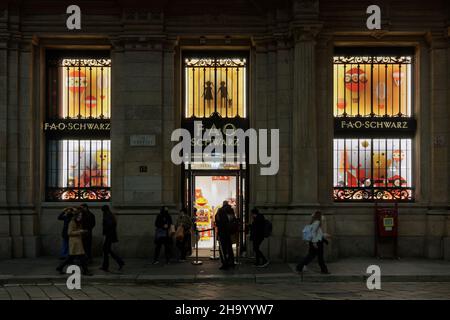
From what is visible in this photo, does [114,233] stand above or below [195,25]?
below

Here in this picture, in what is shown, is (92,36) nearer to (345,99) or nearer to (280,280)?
(345,99)

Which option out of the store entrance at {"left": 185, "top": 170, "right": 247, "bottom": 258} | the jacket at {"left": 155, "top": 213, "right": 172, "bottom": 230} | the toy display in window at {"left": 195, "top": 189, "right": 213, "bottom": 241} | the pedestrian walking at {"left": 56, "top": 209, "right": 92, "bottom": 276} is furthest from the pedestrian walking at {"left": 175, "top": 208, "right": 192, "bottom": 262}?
the pedestrian walking at {"left": 56, "top": 209, "right": 92, "bottom": 276}

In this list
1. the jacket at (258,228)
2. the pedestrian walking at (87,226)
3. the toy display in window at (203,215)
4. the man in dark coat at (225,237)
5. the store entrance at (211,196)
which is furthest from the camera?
the toy display in window at (203,215)

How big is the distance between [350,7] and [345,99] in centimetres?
274

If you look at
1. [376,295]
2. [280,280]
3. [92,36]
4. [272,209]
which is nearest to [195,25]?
[92,36]

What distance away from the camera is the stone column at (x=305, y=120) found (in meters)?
21.0

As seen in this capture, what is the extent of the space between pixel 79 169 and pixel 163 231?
3.98 metres

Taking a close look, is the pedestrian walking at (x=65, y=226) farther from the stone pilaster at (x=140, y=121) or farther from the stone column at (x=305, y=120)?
the stone column at (x=305, y=120)

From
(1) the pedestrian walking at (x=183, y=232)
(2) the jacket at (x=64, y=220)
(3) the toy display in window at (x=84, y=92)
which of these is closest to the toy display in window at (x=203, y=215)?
(1) the pedestrian walking at (x=183, y=232)

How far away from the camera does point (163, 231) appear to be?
20234 mm

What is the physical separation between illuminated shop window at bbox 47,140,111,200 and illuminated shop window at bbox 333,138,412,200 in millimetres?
7043

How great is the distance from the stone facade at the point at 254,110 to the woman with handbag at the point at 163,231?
115 cm

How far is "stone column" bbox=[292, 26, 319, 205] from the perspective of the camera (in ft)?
68.7

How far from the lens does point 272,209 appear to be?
21547mm
